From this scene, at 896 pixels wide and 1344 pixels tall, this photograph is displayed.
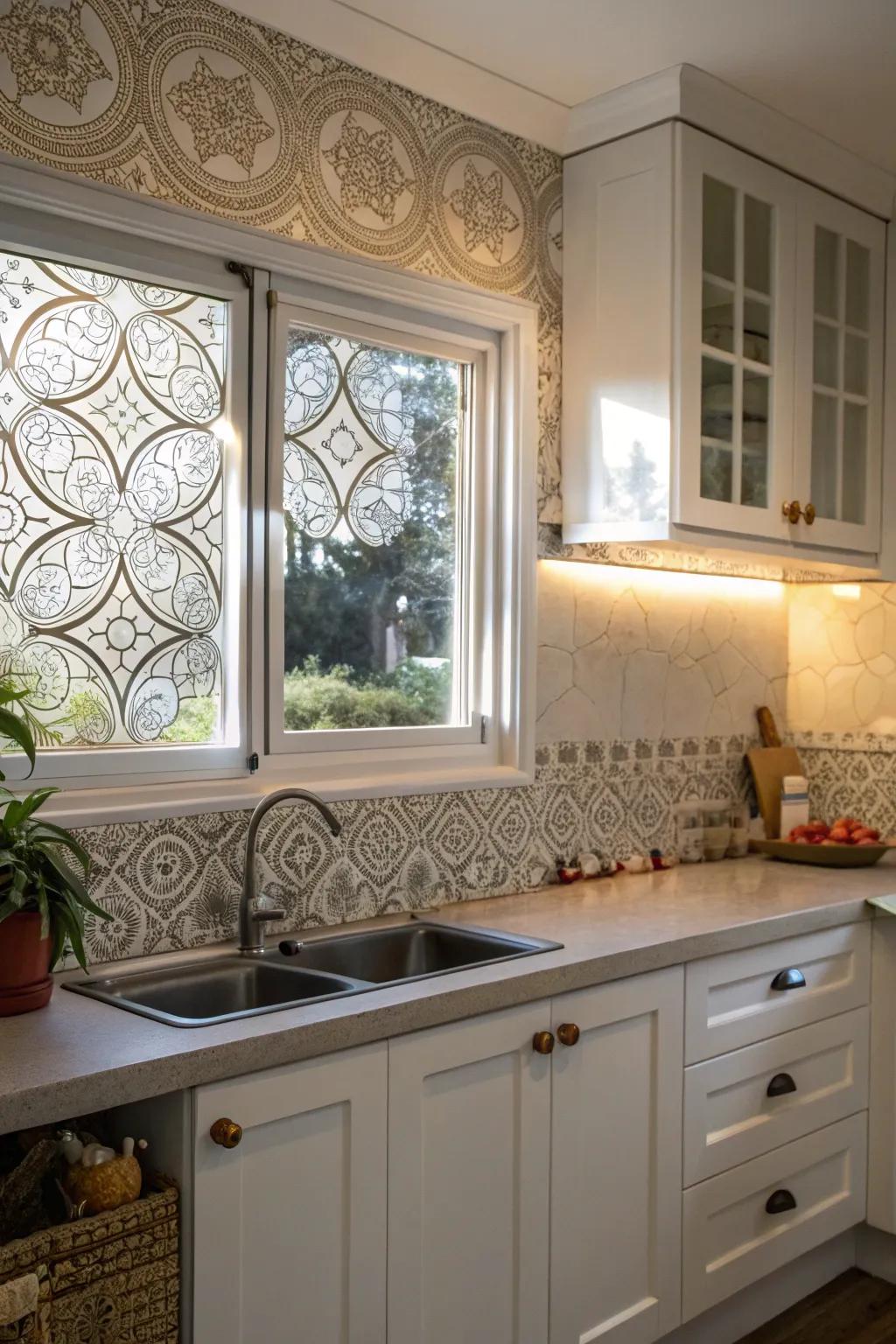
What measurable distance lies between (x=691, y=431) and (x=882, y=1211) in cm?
180

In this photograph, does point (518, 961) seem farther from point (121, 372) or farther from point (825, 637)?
point (825, 637)

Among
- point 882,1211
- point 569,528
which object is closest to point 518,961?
point 569,528

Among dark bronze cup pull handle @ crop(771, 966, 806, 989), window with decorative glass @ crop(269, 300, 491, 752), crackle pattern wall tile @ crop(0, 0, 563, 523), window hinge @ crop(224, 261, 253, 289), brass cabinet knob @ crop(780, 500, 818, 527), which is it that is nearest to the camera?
crackle pattern wall tile @ crop(0, 0, 563, 523)

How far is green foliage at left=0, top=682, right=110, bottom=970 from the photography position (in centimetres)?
172

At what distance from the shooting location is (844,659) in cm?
360

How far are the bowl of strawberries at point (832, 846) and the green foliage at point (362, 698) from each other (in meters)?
1.09

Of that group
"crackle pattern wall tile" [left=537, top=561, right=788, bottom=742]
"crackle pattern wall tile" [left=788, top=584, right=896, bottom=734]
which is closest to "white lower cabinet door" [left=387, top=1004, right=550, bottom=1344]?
"crackle pattern wall tile" [left=537, top=561, right=788, bottom=742]

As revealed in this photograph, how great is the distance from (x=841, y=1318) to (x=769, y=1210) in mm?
399

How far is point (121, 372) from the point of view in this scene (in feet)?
7.29

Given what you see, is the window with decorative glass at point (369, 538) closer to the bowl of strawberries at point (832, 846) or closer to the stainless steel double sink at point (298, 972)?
the stainless steel double sink at point (298, 972)

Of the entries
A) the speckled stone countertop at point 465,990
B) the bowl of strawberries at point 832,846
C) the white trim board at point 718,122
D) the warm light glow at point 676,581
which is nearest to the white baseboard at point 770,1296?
the speckled stone countertop at point 465,990

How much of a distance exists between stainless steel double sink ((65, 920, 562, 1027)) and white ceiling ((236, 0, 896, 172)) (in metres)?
1.71

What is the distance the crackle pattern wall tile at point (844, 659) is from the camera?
11.6 feet

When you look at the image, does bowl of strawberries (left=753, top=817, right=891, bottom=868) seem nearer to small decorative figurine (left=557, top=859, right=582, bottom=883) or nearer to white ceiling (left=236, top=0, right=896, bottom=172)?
small decorative figurine (left=557, top=859, right=582, bottom=883)
